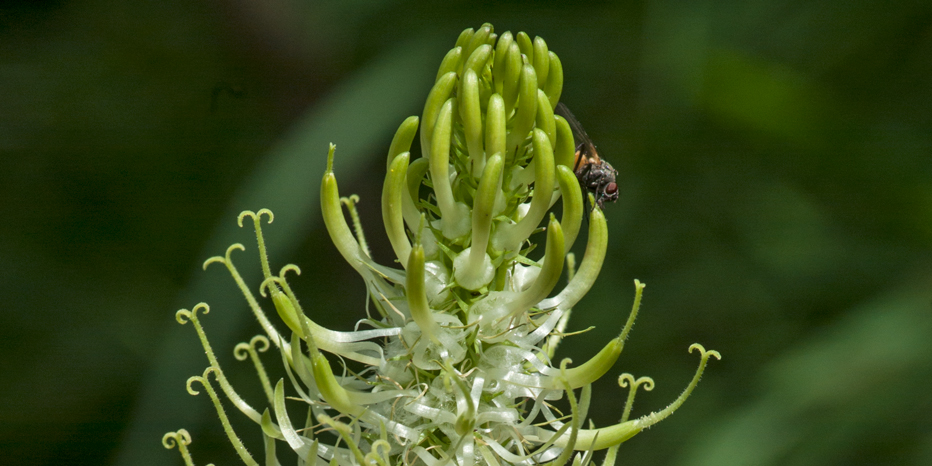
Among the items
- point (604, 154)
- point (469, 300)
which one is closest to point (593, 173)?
point (469, 300)

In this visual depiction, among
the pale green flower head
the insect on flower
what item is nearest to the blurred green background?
the insect on flower

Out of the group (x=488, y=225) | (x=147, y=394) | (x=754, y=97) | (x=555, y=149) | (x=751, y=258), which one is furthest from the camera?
(x=751, y=258)

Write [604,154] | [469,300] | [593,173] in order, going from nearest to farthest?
1. [469,300]
2. [593,173]
3. [604,154]

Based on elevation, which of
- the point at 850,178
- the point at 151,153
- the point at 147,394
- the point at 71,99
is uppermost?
the point at 71,99

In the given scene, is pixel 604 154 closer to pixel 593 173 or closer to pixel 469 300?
pixel 593 173

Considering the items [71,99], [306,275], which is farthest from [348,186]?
[71,99]

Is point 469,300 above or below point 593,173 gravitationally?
below

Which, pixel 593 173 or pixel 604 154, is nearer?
pixel 593 173

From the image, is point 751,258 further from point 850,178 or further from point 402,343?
point 402,343
